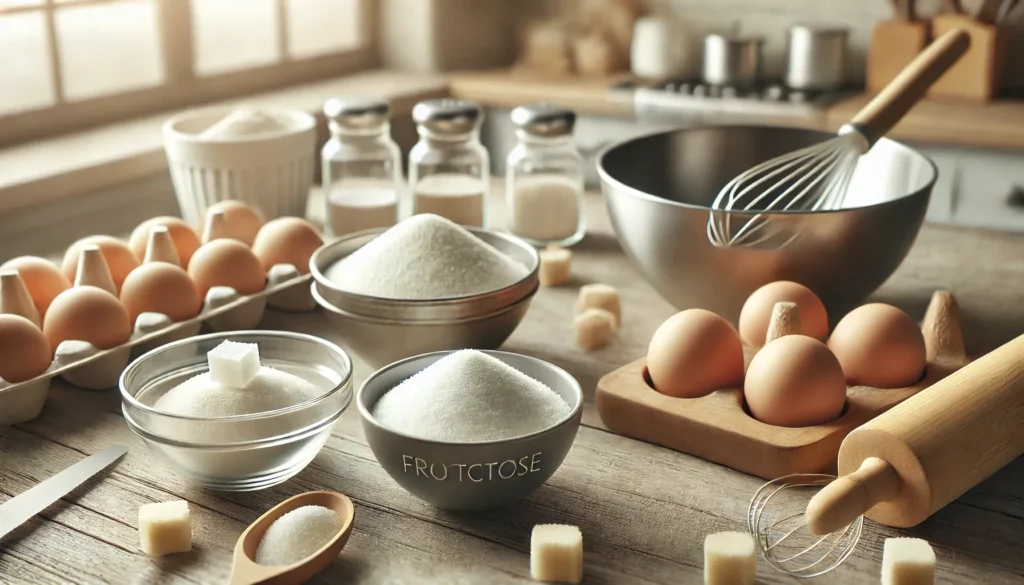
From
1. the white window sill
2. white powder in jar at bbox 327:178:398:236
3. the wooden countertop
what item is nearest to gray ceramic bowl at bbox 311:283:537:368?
white powder in jar at bbox 327:178:398:236

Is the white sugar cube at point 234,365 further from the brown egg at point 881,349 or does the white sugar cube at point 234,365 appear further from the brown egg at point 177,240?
the brown egg at point 881,349

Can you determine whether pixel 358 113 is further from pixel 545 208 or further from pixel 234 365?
pixel 234 365

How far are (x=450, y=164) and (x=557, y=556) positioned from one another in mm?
941

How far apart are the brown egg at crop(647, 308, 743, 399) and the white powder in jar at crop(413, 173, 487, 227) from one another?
1.96 ft

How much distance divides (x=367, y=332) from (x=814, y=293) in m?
0.49

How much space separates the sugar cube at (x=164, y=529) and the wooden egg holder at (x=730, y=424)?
0.40m

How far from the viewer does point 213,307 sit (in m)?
1.20

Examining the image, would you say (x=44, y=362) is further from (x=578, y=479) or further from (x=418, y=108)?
(x=418, y=108)

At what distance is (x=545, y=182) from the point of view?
1.58 m

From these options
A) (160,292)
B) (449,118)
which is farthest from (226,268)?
(449,118)

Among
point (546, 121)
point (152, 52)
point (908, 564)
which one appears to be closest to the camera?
point (908, 564)

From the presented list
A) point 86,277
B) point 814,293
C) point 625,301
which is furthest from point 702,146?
point 86,277

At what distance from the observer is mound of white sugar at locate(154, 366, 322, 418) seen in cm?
89

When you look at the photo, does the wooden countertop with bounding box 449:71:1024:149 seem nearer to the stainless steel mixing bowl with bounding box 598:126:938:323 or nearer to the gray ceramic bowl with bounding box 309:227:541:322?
the stainless steel mixing bowl with bounding box 598:126:938:323
